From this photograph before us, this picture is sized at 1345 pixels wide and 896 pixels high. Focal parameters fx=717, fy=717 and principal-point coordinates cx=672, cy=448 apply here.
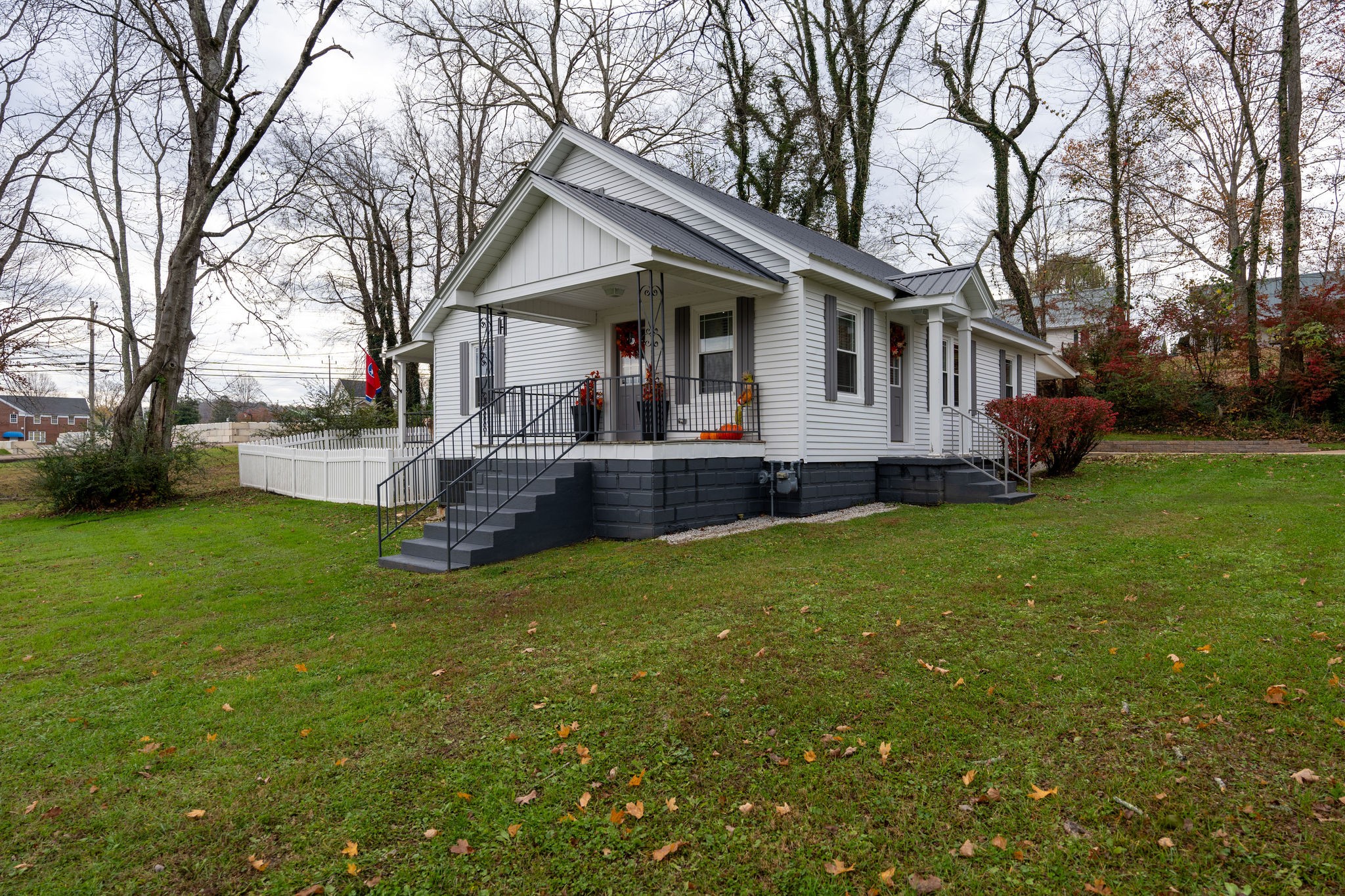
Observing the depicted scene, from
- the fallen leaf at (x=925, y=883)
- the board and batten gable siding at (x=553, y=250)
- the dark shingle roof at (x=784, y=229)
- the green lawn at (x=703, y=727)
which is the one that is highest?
the dark shingle roof at (x=784, y=229)

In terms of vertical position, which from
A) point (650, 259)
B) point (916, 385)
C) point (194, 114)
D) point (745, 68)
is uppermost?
point (745, 68)

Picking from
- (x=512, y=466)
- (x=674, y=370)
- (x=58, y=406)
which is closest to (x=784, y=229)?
(x=674, y=370)

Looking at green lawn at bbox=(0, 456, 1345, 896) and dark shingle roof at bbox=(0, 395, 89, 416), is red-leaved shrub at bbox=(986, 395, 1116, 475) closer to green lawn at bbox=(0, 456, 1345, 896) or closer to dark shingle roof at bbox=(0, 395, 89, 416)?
green lawn at bbox=(0, 456, 1345, 896)

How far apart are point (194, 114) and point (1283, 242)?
2473 centimetres

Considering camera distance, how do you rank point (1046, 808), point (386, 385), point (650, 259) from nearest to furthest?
point (1046, 808), point (650, 259), point (386, 385)

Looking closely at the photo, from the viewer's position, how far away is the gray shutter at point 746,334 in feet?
32.6

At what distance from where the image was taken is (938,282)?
37.7 feet

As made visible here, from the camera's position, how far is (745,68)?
20438 millimetres

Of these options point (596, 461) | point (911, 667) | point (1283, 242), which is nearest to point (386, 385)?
point (596, 461)

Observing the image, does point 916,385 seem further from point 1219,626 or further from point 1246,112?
point 1246,112

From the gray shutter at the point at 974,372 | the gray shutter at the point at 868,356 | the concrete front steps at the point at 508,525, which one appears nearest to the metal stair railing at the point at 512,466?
the concrete front steps at the point at 508,525

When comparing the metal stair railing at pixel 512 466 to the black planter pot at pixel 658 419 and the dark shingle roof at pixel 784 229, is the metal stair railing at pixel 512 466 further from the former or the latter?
the dark shingle roof at pixel 784 229

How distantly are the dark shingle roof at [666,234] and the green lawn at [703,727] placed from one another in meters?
4.02

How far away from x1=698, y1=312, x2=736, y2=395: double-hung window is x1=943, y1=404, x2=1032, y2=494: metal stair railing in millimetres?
3896
